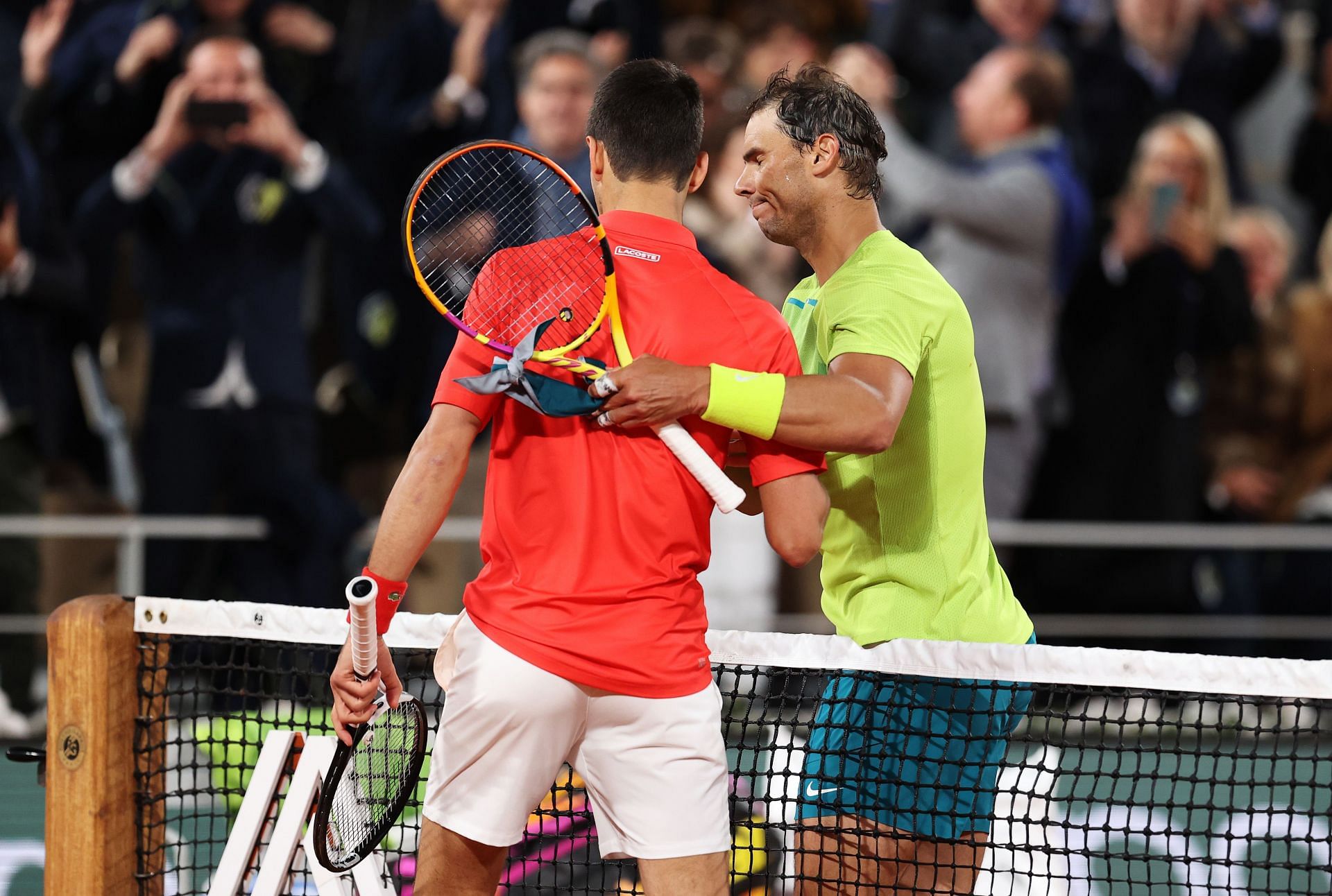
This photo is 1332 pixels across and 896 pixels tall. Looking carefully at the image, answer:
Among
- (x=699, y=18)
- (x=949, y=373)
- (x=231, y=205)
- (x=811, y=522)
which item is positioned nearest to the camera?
(x=811, y=522)

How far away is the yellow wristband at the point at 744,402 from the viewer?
7.48 feet

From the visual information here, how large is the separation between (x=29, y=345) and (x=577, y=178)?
2.67 metres

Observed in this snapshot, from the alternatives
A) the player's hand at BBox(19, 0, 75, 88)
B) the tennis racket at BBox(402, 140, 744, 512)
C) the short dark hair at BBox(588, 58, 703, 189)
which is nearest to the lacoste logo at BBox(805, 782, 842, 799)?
the tennis racket at BBox(402, 140, 744, 512)

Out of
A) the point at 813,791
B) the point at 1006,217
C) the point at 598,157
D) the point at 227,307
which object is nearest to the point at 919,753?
the point at 813,791

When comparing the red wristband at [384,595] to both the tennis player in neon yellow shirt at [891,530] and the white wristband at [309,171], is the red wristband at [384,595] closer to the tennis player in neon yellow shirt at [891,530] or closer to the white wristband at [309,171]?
the tennis player in neon yellow shirt at [891,530]

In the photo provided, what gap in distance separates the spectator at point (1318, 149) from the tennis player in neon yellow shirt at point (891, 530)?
225 inches

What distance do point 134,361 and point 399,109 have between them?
1.75 meters

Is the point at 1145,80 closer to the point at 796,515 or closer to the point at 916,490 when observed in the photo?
the point at 916,490

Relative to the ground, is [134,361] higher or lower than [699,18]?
lower

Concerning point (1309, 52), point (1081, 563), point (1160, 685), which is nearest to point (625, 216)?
point (1160, 685)

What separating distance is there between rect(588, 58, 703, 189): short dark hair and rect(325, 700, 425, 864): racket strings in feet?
3.30

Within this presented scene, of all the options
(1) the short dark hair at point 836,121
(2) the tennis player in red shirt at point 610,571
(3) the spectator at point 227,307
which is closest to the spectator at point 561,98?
(3) the spectator at point 227,307

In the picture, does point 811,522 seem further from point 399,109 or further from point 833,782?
point 399,109

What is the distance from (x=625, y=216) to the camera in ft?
7.88
